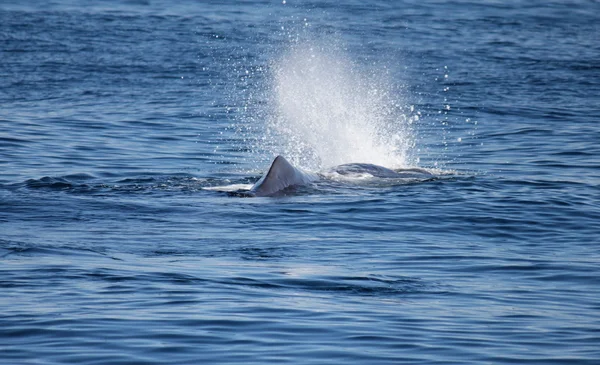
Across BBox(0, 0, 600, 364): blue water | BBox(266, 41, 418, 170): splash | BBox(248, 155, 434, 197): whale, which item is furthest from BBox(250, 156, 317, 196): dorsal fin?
BBox(266, 41, 418, 170): splash

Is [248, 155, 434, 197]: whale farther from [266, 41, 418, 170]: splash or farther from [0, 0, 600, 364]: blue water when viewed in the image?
[266, 41, 418, 170]: splash

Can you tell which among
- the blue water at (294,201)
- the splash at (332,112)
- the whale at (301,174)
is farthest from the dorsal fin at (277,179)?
the splash at (332,112)

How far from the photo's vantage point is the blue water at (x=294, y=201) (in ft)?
29.8

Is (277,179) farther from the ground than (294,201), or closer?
farther from the ground

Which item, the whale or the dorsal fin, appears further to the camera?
the whale

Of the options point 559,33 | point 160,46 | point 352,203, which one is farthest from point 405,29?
point 352,203

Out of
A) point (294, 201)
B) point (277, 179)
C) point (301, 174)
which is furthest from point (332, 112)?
point (294, 201)

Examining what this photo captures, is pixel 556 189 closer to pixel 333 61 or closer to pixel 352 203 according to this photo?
pixel 352 203

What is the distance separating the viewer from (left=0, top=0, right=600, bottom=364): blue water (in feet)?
29.8

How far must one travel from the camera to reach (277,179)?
15625 mm

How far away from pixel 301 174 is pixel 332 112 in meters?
9.17

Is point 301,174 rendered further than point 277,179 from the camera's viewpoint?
Yes

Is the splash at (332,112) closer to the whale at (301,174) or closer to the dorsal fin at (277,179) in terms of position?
the whale at (301,174)

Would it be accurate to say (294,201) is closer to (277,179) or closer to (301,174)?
(277,179)
